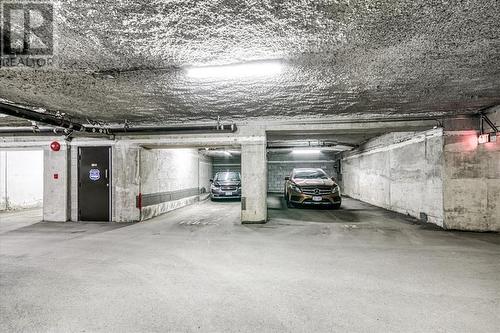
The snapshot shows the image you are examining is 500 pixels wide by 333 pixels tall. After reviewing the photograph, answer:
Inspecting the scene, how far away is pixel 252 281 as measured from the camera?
361 cm

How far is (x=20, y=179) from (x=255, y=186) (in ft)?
33.0

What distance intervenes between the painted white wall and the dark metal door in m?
4.21

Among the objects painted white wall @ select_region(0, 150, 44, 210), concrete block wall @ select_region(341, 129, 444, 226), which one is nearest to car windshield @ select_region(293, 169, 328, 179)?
concrete block wall @ select_region(341, 129, 444, 226)

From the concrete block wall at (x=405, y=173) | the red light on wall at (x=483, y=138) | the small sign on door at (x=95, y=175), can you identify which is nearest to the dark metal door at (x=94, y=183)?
the small sign on door at (x=95, y=175)

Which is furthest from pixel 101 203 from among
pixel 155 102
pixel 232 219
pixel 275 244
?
pixel 275 244

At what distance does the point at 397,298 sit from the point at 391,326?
2.15 ft

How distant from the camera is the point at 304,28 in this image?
2715 millimetres

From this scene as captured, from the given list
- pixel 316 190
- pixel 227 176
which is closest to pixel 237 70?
pixel 316 190

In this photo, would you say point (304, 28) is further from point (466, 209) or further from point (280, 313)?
point (466, 209)

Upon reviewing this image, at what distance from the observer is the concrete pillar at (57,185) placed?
8.45m

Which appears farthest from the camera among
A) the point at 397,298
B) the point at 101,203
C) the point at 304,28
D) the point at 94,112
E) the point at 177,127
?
the point at 101,203

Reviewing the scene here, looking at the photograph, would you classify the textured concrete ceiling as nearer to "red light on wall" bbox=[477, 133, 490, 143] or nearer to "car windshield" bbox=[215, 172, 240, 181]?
"red light on wall" bbox=[477, 133, 490, 143]

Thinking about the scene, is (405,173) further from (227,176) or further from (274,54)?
(227,176)

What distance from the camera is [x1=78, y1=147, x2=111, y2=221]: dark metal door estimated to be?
8453 millimetres
